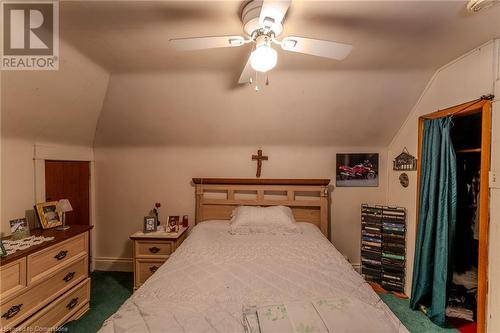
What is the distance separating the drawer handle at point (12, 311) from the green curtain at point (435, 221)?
3255 mm

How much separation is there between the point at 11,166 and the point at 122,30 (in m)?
1.55

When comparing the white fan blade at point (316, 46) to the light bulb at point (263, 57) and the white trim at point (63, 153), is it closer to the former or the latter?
the light bulb at point (263, 57)

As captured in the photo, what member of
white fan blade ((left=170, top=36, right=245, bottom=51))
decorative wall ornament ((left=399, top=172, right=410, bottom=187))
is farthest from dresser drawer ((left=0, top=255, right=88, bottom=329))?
decorative wall ornament ((left=399, top=172, right=410, bottom=187))

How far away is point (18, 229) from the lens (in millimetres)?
1964

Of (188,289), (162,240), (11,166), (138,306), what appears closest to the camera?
(138,306)

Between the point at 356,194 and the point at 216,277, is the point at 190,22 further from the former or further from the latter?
the point at 356,194

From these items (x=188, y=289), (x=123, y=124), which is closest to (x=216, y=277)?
(x=188, y=289)

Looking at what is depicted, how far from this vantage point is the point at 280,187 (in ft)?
10.1

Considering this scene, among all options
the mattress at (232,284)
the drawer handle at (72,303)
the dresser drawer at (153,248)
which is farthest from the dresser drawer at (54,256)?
the mattress at (232,284)

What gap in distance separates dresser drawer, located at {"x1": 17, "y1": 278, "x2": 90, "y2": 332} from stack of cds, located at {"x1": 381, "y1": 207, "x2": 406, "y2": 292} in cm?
313

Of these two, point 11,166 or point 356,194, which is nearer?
point 11,166

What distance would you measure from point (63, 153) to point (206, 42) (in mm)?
2271

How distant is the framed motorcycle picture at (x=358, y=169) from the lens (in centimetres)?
310

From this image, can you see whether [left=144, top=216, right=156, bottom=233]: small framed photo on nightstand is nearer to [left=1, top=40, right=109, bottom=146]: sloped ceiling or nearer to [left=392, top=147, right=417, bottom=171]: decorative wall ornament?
[left=1, top=40, right=109, bottom=146]: sloped ceiling
